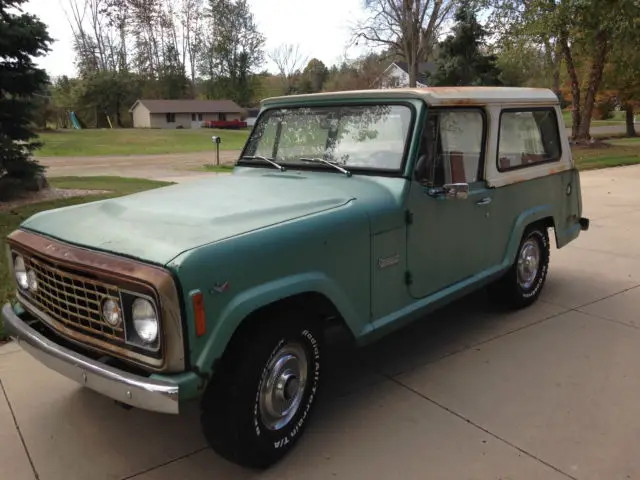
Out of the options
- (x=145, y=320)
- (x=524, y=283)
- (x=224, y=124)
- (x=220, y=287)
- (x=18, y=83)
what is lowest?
(x=524, y=283)

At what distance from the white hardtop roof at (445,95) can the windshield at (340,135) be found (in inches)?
3.0

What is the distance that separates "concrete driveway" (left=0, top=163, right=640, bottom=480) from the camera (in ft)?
9.16

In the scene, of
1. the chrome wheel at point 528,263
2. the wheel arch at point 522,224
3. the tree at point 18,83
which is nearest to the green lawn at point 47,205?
the tree at point 18,83

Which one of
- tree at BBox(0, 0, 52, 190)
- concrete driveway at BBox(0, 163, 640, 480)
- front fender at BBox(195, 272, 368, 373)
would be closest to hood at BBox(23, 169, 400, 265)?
front fender at BBox(195, 272, 368, 373)

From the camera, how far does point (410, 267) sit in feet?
11.2

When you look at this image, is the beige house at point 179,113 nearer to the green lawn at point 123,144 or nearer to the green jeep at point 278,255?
the green lawn at point 123,144

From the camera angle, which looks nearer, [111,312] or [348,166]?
[111,312]

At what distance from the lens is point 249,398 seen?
256cm

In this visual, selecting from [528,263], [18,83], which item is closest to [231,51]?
[18,83]

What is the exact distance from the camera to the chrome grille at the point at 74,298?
2479 millimetres

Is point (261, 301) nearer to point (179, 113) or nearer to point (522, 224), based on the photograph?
point (522, 224)

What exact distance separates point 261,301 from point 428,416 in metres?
1.35

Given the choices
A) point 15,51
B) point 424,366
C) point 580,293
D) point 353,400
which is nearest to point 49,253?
point 353,400

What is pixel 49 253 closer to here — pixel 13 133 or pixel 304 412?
pixel 304 412
